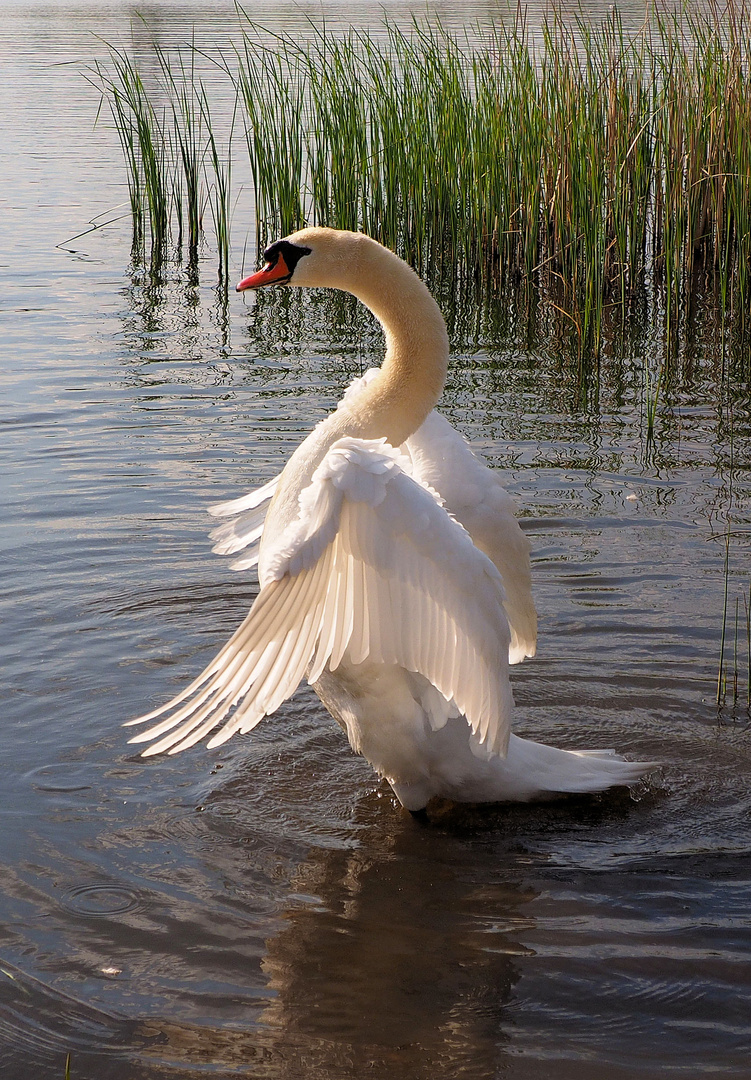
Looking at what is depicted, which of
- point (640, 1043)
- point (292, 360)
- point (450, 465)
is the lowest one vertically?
point (640, 1043)

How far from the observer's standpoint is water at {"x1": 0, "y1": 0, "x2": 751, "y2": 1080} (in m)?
3.01

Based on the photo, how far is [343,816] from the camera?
4.05 metres

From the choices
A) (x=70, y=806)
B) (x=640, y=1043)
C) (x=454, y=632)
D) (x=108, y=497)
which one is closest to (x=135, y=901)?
(x=70, y=806)

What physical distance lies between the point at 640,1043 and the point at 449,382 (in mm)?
6001

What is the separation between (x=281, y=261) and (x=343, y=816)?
1831mm

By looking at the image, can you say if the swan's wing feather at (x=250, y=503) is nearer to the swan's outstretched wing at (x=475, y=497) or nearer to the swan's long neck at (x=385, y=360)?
the swan's outstretched wing at (x=475, y=497)

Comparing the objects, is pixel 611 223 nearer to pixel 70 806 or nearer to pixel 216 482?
pixel 216 482

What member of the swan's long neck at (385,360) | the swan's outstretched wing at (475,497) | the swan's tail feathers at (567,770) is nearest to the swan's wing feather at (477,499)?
the swan's outstretched wing at (475,497)

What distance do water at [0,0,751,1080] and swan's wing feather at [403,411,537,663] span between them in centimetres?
69

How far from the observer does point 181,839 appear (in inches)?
149

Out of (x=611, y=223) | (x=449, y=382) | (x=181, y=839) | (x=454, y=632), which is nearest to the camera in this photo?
(x=454, y=632)

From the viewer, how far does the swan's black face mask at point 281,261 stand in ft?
12.9

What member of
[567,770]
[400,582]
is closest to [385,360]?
[400,582]

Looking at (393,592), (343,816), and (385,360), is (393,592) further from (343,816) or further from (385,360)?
(343,816)
